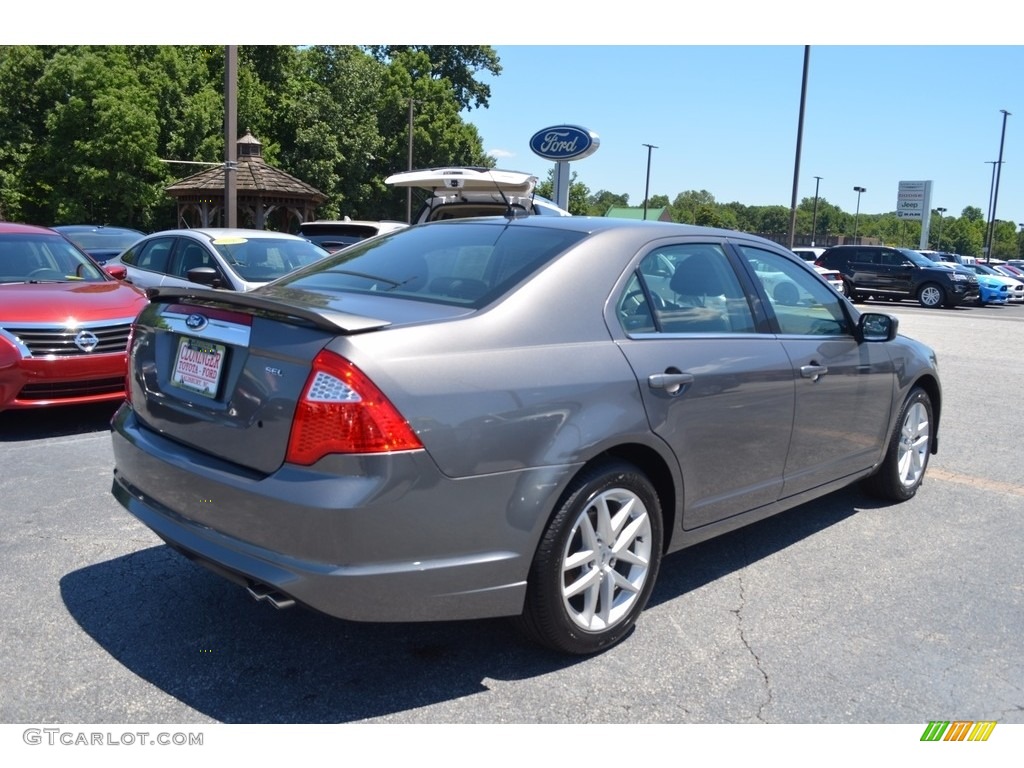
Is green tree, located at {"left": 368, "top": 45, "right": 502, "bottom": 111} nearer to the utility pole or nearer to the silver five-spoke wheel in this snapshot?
the utility pole

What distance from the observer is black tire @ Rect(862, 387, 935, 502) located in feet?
16.8

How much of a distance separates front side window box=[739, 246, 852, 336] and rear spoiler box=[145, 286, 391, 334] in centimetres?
206

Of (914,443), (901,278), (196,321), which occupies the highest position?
(901,278)

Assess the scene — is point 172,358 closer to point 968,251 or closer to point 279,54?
point 279,54

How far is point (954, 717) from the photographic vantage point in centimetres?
295

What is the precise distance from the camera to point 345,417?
262 centimetres

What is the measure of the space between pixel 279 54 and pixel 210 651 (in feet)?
167

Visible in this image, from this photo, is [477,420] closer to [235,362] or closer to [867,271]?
[235,362]

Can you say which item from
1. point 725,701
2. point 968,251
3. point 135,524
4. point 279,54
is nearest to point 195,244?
point 135,524

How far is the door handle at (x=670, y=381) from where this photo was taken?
3.28 metres

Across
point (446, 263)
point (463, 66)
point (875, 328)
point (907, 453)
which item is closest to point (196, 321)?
point (446, 263)

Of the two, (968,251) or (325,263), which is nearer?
(325,263)
